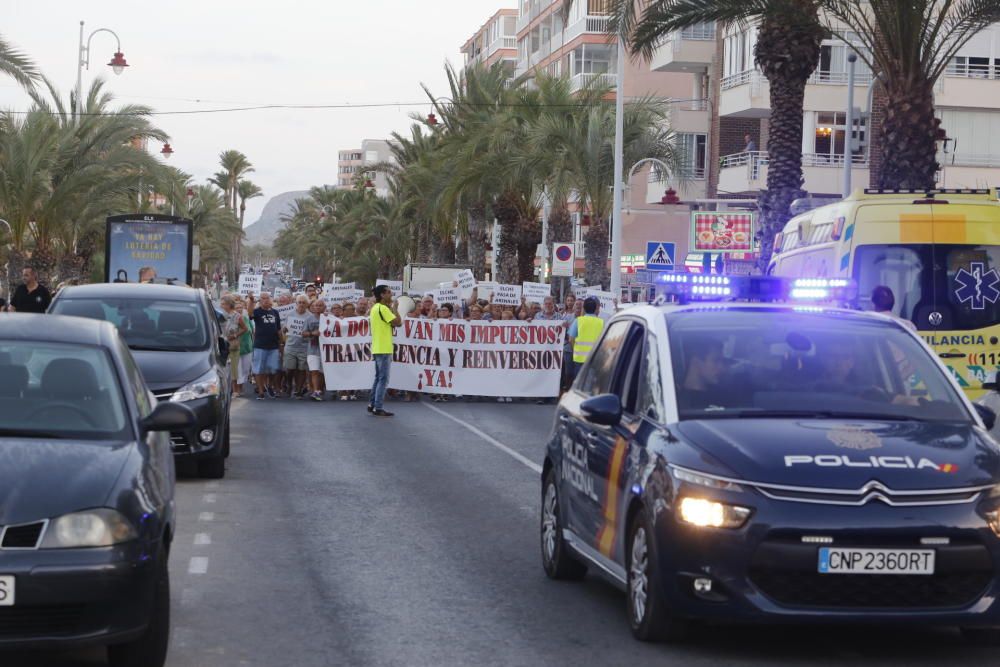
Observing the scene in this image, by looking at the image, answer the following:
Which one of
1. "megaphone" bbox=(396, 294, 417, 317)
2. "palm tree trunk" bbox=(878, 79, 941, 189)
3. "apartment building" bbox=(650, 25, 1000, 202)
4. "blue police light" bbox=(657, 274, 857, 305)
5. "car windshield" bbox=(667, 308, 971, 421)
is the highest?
"apartment building" bbox=(650, 25, 1000, 202)

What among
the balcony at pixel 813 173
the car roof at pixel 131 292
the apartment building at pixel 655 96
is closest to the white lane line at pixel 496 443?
the car roof at pixel 131 292

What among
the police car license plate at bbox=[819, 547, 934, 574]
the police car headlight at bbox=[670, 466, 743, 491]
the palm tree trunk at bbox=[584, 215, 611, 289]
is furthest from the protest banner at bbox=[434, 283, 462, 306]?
the police car license plate at bbox=[819, 547, 934, 574]

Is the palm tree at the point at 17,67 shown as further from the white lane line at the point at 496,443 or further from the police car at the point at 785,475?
the police car at the point at 785,475

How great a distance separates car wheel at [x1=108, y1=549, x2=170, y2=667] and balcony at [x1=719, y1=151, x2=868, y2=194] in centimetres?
5047

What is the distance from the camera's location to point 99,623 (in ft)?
20.5

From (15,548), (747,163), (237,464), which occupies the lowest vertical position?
(237,464)

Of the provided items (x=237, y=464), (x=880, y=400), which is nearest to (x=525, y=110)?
(x=237, y=464)

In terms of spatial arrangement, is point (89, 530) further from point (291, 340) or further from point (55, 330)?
point (291, 340)

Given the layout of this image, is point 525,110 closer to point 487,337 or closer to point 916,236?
point 487,337

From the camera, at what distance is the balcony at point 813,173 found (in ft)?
185

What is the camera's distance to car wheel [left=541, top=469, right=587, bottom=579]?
365 inches

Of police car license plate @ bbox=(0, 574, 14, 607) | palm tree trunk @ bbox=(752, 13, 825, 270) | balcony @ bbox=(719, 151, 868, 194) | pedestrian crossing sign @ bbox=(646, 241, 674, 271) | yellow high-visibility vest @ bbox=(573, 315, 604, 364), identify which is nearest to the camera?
police car license plate @ bbox=(0, 574, 14, 607)

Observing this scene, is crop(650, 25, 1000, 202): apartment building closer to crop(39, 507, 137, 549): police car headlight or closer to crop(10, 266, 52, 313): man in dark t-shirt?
crop(10, 266, 52, 313): man in dark t-shirt

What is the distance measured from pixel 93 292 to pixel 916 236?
7.77 m
